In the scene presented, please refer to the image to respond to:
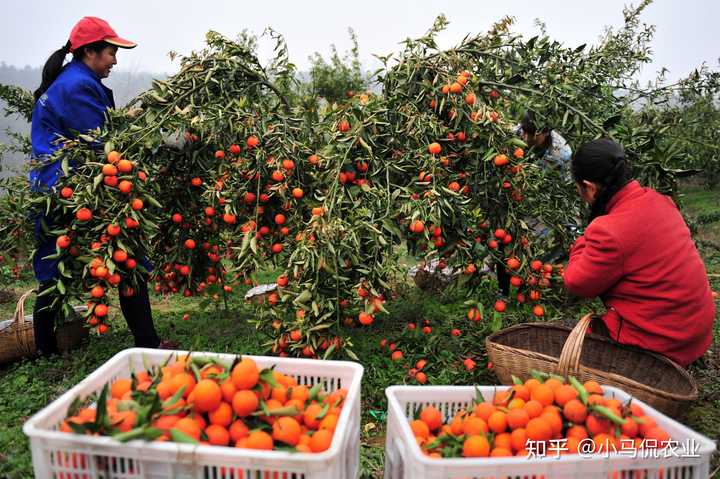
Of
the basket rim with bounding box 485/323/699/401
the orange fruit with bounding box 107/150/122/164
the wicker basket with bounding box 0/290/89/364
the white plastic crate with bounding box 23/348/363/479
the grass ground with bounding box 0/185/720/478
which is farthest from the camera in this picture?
the wicker basket with bounding box 0/290/89/364

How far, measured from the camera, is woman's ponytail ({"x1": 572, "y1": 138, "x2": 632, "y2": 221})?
2.18 metres

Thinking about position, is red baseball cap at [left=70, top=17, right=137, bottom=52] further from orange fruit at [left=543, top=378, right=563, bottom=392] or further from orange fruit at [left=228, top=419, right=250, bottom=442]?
orange fruit at [left=543, top=378, right=563, bottom=392]

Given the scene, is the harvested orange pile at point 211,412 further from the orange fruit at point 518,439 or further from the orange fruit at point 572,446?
the orange fruit at point 572,446

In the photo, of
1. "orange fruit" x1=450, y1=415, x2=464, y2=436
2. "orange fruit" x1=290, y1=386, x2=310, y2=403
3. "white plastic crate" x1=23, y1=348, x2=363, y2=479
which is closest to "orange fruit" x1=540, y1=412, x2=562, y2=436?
"orange fruit" x1=450, y1=415, x2=464, y2=436

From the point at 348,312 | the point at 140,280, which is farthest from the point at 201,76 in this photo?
the point at 348,312

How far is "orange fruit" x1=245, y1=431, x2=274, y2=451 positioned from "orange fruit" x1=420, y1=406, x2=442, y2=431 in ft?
1.67

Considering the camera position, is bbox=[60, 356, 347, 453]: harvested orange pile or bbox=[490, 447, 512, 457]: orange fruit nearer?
bbox=[60, 356, 347, 453]: harvested orange pile

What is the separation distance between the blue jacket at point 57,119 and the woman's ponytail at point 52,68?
0.07m

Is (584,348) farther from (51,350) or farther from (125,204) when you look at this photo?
(51,350)

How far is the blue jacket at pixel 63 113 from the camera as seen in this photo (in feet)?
8.64

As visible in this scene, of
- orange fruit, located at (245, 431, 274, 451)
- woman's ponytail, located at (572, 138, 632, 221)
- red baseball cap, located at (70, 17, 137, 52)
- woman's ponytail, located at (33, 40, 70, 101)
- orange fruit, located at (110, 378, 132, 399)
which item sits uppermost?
red baseball cap, located at (70, 17, 137, 52)

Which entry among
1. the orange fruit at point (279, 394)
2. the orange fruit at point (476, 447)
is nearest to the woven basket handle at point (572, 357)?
the orange fruit at point (476, 447)

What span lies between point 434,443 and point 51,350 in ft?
8.87

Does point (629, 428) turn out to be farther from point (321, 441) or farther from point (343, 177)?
point (343, 177)
